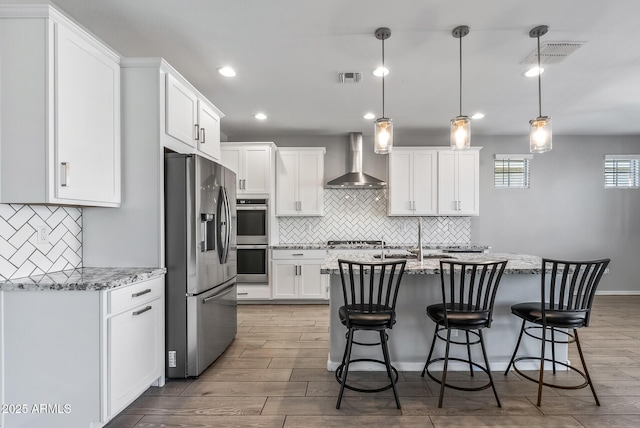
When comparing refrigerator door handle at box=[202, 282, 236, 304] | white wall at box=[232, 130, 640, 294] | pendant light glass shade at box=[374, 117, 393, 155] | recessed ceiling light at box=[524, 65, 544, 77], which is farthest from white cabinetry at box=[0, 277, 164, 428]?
white wall at box=[232, 130, 640, 294]

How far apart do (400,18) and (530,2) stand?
0.83m

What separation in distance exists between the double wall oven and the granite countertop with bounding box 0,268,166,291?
8.38 ft

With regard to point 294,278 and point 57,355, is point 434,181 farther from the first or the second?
point 57,355

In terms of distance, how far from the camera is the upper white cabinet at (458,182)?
5289mm

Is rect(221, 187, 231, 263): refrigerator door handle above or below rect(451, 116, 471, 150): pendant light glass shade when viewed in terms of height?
below

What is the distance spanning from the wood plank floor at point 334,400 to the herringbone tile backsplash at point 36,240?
44.4 inches

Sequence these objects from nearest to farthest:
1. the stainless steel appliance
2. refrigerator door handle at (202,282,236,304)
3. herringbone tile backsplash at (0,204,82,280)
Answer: herringbone tile backsplash at (0,204,82,280) < refrigerator door handle at (202,282,236,304) < the stainless steel appliance

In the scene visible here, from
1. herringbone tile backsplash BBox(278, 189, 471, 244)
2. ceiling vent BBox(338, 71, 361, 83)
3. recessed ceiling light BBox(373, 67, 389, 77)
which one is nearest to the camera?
recessed ceiling light BBox(373, 67, 389, 77)

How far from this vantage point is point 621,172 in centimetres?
571

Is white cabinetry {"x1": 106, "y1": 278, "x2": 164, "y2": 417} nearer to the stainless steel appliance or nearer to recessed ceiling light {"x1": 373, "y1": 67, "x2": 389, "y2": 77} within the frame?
→ the stainless steel appliance

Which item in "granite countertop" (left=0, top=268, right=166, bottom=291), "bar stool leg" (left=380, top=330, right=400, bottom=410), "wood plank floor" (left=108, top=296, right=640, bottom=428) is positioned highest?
"granite countertop" (left=0, top=268, right=166, bottom=291)

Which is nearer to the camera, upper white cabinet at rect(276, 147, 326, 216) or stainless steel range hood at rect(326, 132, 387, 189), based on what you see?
stainless steel range hood at rect(326, 132, 387, 189)

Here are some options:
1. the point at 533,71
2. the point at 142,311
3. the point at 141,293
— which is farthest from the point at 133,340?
the point at 533,71

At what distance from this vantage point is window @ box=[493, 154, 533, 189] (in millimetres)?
5723
